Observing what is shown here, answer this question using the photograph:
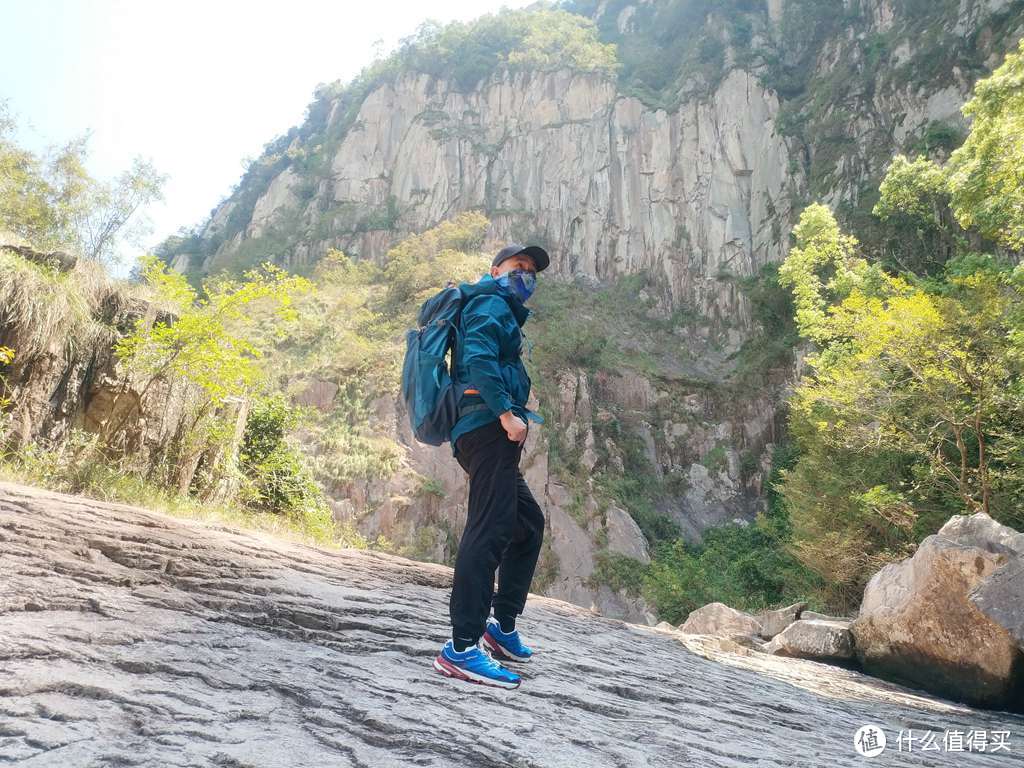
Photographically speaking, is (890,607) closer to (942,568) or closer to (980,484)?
(942,568)

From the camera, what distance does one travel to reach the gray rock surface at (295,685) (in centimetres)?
164

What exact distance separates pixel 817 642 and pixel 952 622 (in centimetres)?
150

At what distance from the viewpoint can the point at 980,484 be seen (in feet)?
32.6

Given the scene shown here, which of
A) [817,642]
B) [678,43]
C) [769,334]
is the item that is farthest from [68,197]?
[678,43]

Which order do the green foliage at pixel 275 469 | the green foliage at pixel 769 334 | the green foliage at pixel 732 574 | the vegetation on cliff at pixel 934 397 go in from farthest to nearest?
1. the green foliage at pixel 769 334
2. the green foliage at pixel 732 574
3. the vegetation on cliff at pixel 934 397
4. the green foliage at pixel 275 469

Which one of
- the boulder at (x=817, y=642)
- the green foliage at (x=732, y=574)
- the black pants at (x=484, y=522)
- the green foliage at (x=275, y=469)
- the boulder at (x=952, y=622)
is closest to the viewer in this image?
the black pants at (x=484, y=522)

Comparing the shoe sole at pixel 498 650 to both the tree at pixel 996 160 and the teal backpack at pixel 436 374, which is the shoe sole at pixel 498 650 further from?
the tree at pixel 996 160

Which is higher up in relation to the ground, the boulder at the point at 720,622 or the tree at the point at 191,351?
the tree at the point at 191,351

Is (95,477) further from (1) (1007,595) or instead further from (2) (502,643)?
(1) (1007,595)

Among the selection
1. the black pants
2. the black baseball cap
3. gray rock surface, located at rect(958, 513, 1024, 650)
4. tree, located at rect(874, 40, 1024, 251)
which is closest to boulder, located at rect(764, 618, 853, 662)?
gray rock surface, located at rect(958, 513, 1024, 650)

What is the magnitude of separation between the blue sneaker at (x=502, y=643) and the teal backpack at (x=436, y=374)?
0.95m

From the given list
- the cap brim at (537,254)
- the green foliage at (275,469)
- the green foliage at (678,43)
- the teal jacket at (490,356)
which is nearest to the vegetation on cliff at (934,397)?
the cap brim at (537,254)

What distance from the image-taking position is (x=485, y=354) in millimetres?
2570

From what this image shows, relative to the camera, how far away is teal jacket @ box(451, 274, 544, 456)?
2.52 meters
